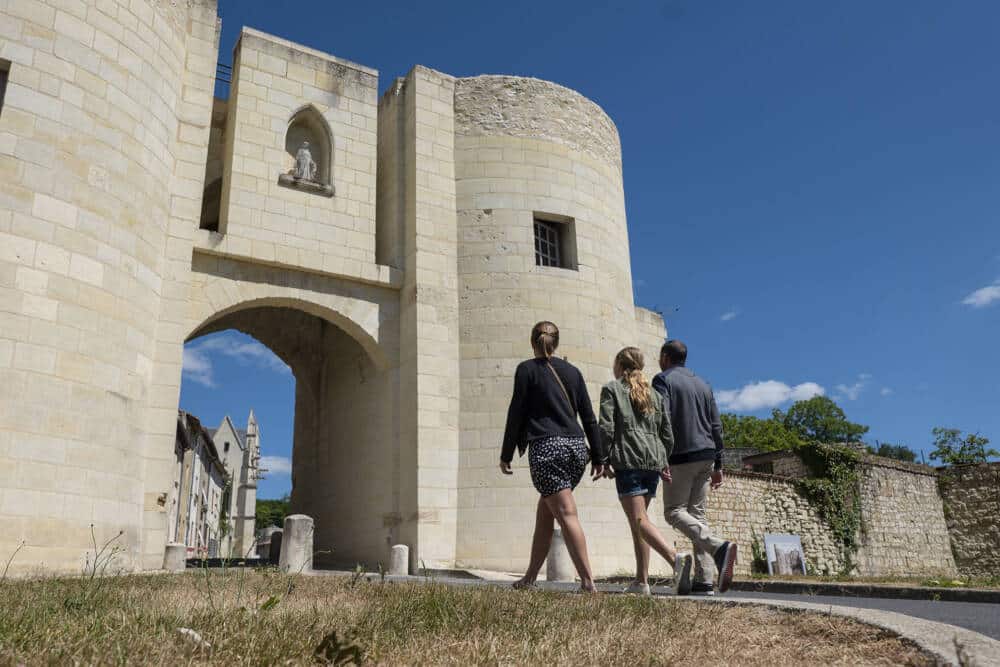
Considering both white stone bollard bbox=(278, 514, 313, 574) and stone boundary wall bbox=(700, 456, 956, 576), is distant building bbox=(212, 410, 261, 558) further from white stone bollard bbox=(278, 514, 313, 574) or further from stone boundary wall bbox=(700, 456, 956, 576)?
white stone bollard bbox=(278, 514, 313, 574)

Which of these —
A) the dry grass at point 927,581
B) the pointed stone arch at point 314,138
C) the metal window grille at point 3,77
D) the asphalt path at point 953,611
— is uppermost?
the pointed stone arch at point 314,138

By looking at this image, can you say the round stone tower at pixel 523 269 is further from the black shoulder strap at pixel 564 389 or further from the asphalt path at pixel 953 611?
the black shoulder strap at pixel 564 389

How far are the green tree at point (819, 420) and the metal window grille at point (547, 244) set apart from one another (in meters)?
47.4

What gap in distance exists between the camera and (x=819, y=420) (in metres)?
56.9

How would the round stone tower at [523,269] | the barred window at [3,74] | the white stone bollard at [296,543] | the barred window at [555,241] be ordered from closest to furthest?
the white stone bollard at [296,543] → the barred window at [3,74] → the round stone tower at [523,269] → the barred window at [555,241]

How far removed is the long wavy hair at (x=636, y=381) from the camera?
5.75 meters

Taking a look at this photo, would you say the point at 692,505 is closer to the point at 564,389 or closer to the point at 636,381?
the point at 636,381

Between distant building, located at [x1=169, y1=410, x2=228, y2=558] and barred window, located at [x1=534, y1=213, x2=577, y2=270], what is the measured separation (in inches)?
644

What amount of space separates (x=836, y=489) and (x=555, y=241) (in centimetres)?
1087

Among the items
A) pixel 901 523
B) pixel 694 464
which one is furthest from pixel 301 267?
pixel 901 523

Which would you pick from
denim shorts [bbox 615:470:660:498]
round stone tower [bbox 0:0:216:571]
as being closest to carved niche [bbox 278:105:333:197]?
round stone tower [bbox 0:0:216:571]

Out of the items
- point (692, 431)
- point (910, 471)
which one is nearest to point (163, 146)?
point (692, 431)

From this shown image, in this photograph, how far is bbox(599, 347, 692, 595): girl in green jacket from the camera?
18.4ft

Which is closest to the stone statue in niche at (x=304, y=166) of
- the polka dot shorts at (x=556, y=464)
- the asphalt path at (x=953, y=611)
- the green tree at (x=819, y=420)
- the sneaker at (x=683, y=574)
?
→ the polka dot shorts at (x=556, y=464)
